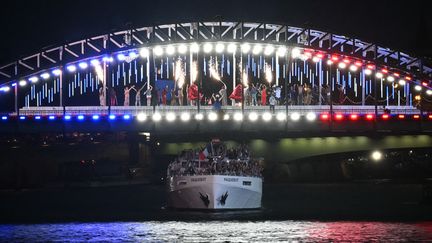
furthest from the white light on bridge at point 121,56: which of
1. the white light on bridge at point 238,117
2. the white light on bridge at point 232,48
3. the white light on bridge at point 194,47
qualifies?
the white light on bridge at point 238,117

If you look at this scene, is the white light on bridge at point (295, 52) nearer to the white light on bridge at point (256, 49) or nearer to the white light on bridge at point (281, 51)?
the white light on bridge at point (281, 51)

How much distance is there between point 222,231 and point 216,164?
11.2 metres

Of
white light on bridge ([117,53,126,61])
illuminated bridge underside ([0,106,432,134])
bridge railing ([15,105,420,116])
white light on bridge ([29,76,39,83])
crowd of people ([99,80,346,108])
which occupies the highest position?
white light on bridge ([117,53,126,61])

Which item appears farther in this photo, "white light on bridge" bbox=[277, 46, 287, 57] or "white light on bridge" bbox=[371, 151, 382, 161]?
"white light on bridge" bbox=[277, 46, 287, 57]

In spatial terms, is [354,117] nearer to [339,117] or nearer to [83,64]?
[339,117]

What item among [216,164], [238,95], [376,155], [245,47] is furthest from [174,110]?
[216,164]

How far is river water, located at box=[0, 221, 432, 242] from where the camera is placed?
65500mm

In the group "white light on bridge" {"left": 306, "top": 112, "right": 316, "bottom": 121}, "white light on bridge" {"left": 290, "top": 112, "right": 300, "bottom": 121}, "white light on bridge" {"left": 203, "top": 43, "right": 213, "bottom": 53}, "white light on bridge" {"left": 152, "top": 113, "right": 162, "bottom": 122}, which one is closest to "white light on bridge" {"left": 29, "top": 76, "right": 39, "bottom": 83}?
"white light on bridge" {"left": 203, "top": 43, "right": 213, "bottom": 53}

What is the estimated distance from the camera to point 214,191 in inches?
3137

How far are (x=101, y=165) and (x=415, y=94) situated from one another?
37798 mm

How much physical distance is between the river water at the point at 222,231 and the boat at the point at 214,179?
14.6 feet

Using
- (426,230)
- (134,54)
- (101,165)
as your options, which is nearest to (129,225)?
(426,230)

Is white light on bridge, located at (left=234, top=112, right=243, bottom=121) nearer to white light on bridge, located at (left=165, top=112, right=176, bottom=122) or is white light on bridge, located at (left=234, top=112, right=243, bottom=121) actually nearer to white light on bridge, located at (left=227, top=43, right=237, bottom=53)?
white light on bridge, located at (left=165, top=112, right=176, bottom=122)

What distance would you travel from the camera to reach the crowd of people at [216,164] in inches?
3137
